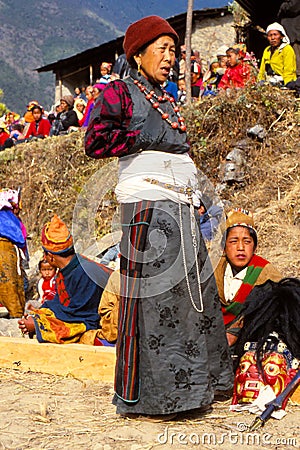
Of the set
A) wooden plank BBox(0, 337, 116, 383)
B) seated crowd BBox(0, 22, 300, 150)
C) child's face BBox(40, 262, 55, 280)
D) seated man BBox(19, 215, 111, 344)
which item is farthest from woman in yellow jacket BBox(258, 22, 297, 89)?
wooden plank BBox(0, 337, 116, 383)

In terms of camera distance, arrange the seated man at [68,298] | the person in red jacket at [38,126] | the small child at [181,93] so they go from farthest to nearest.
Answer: the person in red jacket at [38,126]
the small child at [181,93]
the seated man at [68,298]

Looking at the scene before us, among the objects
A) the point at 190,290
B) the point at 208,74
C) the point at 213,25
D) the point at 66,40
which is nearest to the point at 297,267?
the point at 190,290

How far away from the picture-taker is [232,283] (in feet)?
14.6

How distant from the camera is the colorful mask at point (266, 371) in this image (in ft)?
12.2

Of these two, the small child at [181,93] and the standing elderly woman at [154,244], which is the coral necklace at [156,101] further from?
the small child at [181,93]

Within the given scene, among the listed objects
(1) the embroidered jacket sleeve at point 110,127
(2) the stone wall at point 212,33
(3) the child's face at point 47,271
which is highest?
(2) the stone wall at point 212,33

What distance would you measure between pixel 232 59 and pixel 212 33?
1103 centimetres

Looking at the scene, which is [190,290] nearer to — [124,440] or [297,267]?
[124,440]

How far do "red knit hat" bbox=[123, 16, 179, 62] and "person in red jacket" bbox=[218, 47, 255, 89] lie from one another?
6457 millimetres

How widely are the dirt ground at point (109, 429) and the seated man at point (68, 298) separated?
0.89 meters

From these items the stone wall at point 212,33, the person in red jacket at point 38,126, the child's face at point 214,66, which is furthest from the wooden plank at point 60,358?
the stone wall at point 212,33

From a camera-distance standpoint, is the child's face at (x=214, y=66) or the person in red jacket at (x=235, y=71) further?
the child's face at (x=214, y=66)

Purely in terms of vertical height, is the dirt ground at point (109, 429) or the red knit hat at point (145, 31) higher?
the red knit hat at point (145, 31)

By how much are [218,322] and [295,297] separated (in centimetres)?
54
